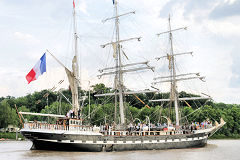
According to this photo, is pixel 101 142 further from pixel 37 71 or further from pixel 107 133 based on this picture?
pixel 37 71

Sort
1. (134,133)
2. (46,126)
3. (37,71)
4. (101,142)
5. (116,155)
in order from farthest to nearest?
(134,133), (101,142), (37,71), (46,126), (116,155)

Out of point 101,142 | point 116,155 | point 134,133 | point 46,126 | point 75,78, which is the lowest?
point 116,155

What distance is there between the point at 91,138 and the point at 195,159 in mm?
13521

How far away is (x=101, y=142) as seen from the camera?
3934cm

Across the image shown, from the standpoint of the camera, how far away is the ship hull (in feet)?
122

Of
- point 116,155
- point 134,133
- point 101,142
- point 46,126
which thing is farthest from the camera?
point 134,133

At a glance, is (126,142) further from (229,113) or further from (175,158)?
(229,113)

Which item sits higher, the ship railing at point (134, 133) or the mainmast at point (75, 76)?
the mainmast at point (75, 76)

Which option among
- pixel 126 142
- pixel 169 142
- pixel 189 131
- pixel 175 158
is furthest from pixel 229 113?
pixel 175 158

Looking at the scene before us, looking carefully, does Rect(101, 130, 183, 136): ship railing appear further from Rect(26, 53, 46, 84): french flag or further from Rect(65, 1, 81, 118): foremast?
Rect(26, 53, 46, 84): french flag

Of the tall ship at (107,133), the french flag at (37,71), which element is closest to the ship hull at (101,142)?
the tall ship at (107,133)

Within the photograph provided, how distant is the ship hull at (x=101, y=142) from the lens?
37.2m

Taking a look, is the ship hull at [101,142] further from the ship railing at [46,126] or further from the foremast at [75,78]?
the foremast at [75,78]

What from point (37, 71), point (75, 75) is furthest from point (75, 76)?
point (37, 71)
